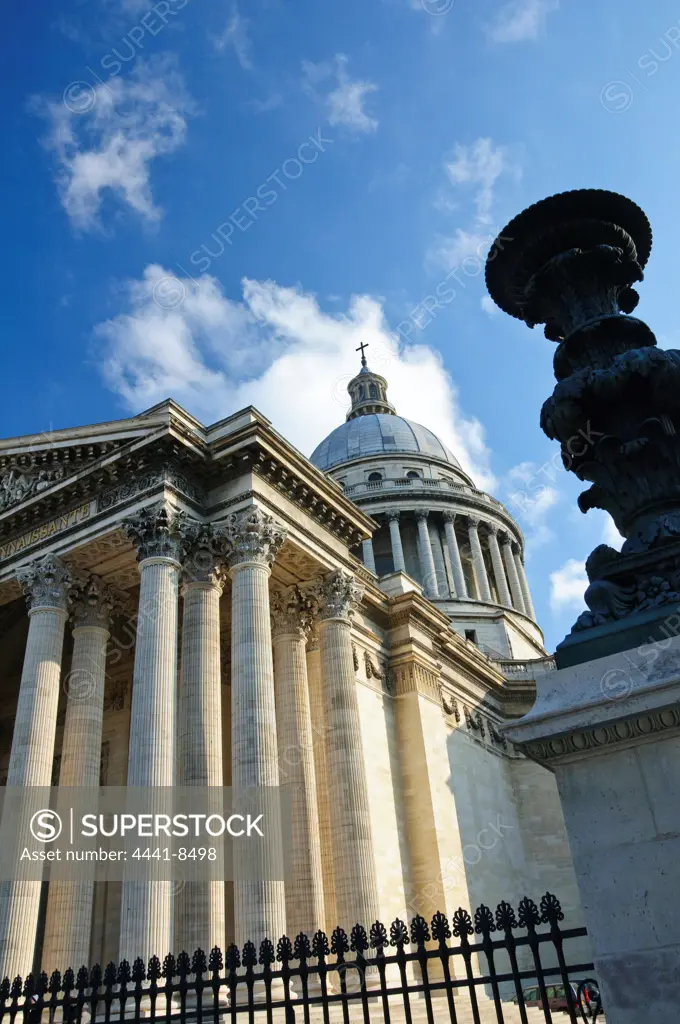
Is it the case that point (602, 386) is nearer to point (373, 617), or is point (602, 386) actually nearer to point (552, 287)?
point (552, 287)

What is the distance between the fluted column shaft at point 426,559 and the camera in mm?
54438

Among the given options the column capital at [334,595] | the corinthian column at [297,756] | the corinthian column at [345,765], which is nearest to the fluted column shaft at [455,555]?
the corinthian column at [345,765]

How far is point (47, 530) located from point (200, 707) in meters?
7.31

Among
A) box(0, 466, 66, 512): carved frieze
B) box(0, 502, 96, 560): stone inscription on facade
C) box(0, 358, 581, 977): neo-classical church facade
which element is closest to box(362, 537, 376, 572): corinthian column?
box(0, 358, 581, 977): neo-classical church facade

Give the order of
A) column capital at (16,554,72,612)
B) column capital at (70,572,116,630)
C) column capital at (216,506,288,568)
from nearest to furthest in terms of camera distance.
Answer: column capital at (216,506,288,568) → column capital at (16,554,72,612) → column capital at (70,572,116,630)

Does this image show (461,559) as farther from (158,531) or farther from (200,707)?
(200,707)

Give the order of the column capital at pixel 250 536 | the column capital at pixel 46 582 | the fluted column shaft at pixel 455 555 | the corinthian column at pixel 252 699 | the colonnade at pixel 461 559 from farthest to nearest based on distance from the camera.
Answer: the colonnade at pixel 461 559 < the fluted column shaft at pixel 455 555 < the column capital at pixel 46 582 < the column capital at pixel 250 536 < the corinthian column at pixel 252 699

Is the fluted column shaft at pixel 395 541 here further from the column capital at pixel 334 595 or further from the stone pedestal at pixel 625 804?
the stone pedestal at pixel 625 804

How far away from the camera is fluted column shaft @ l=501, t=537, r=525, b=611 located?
59.0 metres

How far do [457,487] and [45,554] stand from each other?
42.5 m

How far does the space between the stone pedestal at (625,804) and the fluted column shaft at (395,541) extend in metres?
49.8

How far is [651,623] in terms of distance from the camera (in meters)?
5.73

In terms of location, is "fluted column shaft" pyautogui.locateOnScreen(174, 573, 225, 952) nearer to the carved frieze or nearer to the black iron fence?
the carved frieze

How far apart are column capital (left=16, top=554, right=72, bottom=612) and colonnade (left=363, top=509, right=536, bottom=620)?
3388cm
